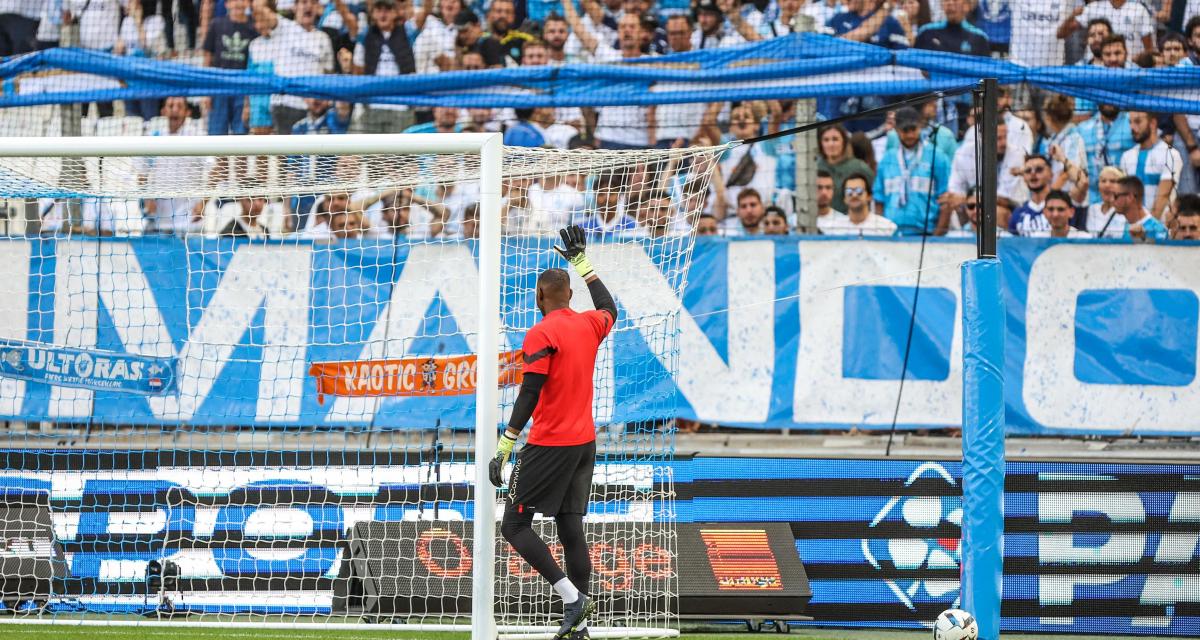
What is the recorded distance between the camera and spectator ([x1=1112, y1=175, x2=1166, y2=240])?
9969 mm

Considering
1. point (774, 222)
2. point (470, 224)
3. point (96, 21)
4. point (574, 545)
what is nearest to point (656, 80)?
point (774, 222)

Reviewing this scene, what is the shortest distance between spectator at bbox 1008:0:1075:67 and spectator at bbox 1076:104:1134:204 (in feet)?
3.28

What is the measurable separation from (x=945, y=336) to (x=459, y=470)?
414cm

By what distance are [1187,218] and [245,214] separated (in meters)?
7.93

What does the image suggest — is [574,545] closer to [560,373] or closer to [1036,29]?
[560,373]

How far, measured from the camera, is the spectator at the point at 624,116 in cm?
1102

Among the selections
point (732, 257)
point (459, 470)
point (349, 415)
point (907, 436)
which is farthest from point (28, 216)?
point (907, 436)

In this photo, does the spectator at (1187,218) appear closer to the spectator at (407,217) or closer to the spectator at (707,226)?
the spectator at (707,226)

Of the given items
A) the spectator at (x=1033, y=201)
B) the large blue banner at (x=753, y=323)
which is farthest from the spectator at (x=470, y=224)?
the spectator at (x=1033, y=201)

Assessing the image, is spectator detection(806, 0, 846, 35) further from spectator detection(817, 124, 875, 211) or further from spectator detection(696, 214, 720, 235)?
spectator detection(696, 214, 720, 235)

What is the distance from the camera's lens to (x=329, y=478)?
8.00 metres

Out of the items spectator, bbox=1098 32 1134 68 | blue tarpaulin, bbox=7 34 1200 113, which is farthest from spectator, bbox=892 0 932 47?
blue tarpaulin, bbox=7 34 1200 113

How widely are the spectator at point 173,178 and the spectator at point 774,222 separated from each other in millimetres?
4615

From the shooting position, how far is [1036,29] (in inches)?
444
